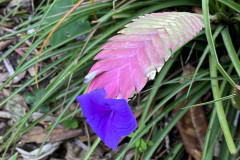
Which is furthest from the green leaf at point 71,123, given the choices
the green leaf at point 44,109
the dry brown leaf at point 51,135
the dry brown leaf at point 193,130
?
the dry brown leaf at point 193,130

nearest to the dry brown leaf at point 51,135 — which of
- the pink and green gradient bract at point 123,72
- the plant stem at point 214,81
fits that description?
the plant stem at point 214,81

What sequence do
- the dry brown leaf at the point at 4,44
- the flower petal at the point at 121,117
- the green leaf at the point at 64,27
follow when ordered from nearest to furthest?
the flower petal at the point at 121,117 < the green leaf at the point at 64,27 < the dry brown leaf at the point at 4,44

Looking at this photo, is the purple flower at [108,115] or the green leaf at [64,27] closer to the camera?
the purple flower at [108,115]

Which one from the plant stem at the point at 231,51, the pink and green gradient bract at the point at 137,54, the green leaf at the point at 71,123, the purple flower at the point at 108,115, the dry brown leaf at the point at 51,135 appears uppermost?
the pink and green gradient bract at the point at 137,54

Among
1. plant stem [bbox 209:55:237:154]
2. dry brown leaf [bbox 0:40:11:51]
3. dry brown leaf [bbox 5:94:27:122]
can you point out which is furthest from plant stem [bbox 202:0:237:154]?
Result: dry brown leaf [bbox 0:40:11:51]

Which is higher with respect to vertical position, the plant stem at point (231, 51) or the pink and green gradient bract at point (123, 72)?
the pink and green gradient bract at point (123, 72)

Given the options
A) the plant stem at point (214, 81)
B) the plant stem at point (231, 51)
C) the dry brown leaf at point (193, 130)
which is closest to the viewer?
the plant stem at point (214, 81)

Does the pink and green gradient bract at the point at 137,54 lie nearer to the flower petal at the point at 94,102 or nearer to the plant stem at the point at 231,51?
the flower petal at the point at 94,102

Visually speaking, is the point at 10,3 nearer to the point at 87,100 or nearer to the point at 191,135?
the point at 191,135
